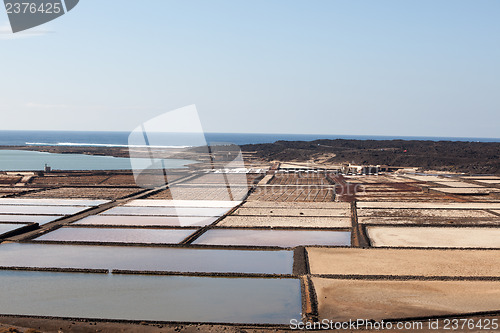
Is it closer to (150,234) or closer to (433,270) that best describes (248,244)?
(150,234)

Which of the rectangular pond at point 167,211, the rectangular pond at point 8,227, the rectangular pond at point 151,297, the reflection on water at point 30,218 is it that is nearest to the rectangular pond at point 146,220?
the rectangular pond at point 167,211

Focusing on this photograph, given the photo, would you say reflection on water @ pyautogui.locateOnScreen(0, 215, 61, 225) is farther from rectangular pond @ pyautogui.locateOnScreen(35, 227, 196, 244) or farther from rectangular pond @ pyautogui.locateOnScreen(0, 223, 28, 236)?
rectangular pond @ pyautogui.locateOnScreen(35, 227, 196, 244)

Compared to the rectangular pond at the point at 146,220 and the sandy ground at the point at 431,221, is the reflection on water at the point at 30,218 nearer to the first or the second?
the rectangular pond at the point at 146,220

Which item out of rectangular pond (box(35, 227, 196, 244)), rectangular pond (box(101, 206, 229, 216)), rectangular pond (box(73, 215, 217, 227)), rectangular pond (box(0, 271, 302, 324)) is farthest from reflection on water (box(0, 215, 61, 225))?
rectangular pond (box(0, 271, 302, 324))

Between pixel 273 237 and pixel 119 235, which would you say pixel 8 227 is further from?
pixel 273 237

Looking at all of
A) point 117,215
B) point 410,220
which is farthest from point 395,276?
point 117,215

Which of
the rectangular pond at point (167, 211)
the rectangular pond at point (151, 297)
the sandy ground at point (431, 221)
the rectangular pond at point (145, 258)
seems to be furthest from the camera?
the rectangular pond at point (167, 211)
